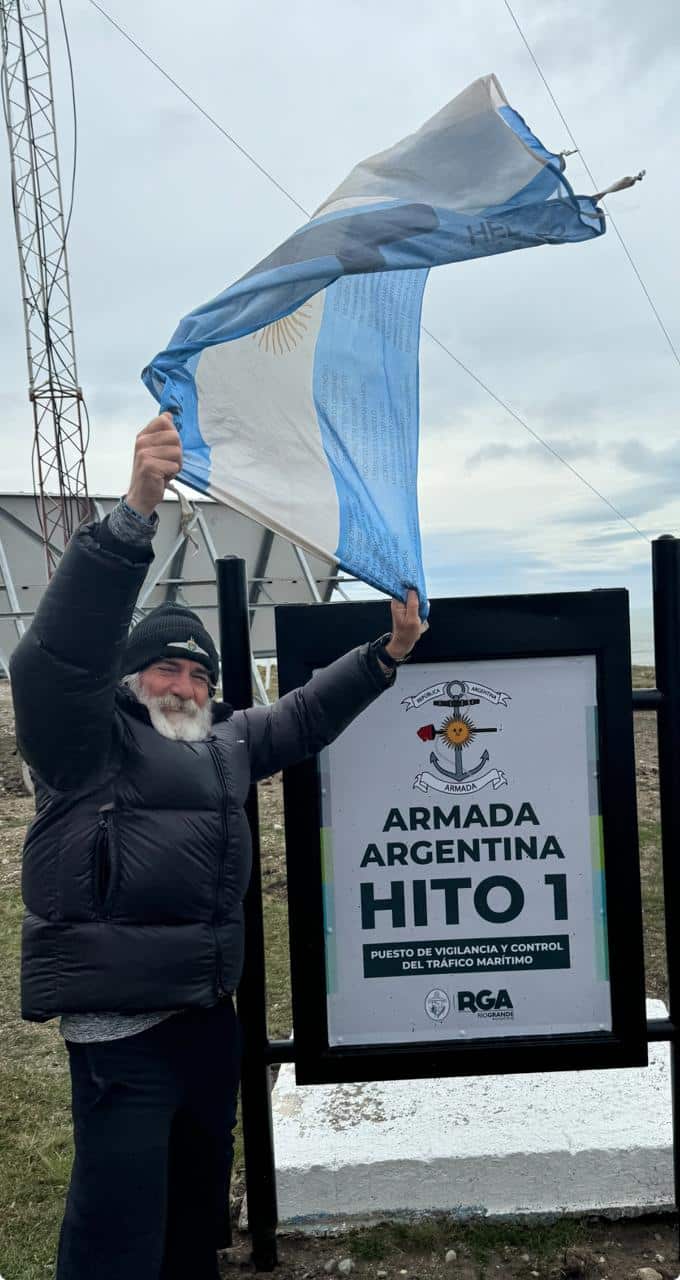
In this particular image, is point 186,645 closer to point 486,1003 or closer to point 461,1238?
point 486,1003

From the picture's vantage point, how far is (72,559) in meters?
2.16

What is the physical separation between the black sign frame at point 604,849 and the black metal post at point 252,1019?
0.11m

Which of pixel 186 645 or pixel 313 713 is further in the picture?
pixel 313 713

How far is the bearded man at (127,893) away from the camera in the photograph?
223cm

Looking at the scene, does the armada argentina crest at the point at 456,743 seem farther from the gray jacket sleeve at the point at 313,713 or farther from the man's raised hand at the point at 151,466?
the man's raised hand at the point at 151,466

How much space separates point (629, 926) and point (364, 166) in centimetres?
236

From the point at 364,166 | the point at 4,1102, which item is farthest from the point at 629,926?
the point at 4,1102

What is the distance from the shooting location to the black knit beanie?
8.76ft

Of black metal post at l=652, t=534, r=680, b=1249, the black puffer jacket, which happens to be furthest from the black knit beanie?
black metal post at l=652, t=534, r=680, b=1249

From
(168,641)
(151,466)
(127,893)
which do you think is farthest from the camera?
(168,641)

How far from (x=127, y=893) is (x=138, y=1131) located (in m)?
0.58

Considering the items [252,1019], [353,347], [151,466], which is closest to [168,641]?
[151,466]

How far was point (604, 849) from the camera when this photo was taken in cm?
313

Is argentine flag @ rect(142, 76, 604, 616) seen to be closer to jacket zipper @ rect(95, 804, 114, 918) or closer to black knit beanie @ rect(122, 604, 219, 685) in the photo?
black knit beanie @ rect(122, 604, 219, 685)
